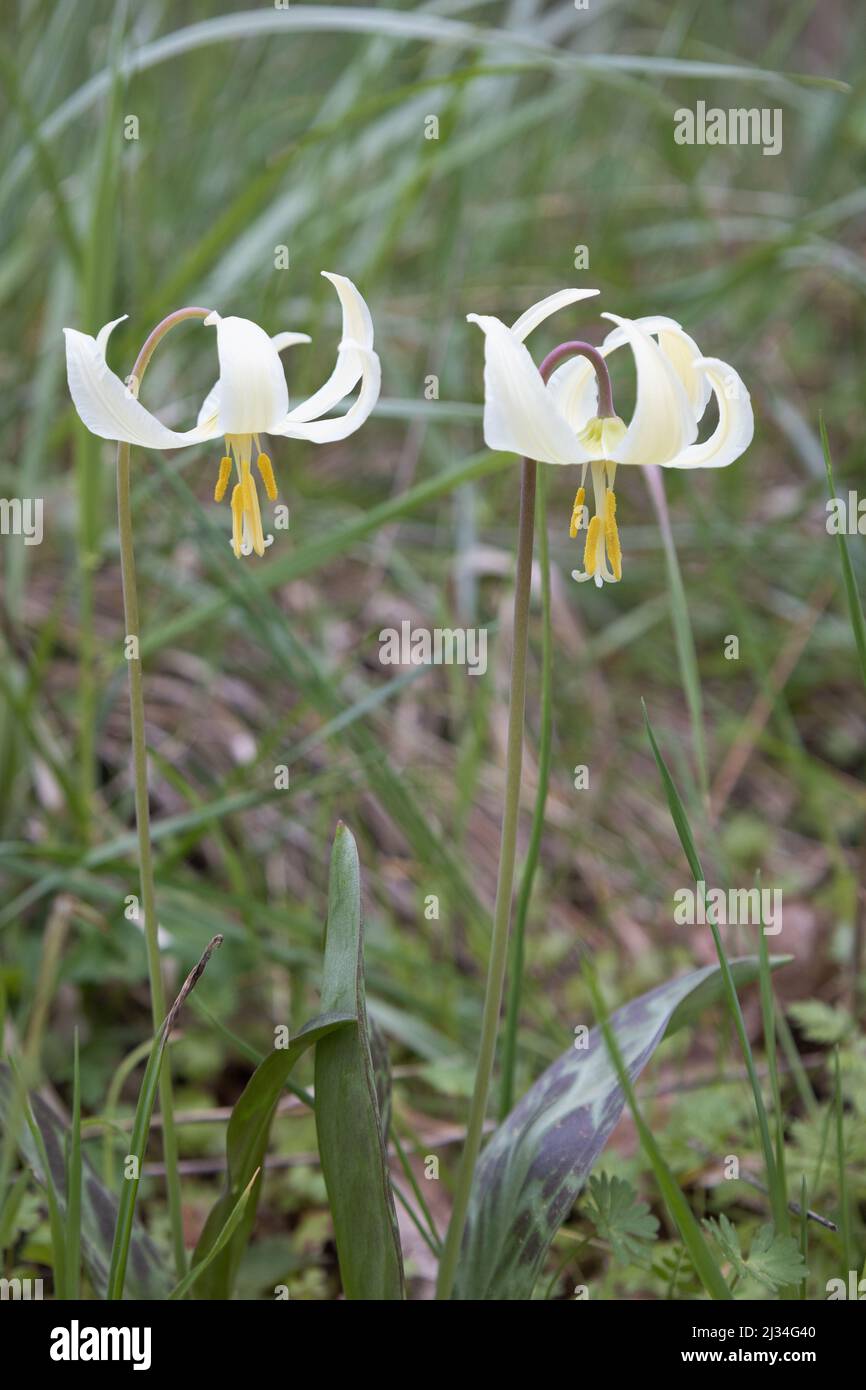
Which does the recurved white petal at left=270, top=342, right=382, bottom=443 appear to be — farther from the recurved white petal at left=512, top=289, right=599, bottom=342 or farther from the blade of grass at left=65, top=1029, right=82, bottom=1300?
the blade of grass at left=65, top=1029, right=82, bottom=1300

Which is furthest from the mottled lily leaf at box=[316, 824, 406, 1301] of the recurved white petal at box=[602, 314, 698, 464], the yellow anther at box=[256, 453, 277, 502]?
the recurved white petal at box=[602, 314, 698, 464]

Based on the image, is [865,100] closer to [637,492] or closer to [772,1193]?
[637,492]

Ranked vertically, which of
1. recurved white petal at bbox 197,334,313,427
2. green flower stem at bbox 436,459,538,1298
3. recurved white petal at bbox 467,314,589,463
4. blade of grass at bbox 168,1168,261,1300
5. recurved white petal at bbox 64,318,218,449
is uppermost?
recurved white petal at bbox 197,334,313,427

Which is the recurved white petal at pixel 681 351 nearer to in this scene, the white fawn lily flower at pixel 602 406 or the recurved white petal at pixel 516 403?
the white fawn lily flower at pixel 602 406

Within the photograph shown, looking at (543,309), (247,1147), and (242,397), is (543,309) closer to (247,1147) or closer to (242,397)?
(242,397)

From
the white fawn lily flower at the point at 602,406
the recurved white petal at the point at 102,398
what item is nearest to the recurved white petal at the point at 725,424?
the white fawn lily flower at the point at 602,406

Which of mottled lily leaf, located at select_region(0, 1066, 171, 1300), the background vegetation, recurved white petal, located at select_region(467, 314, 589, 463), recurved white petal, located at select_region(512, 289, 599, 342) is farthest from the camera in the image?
the background vegetation
